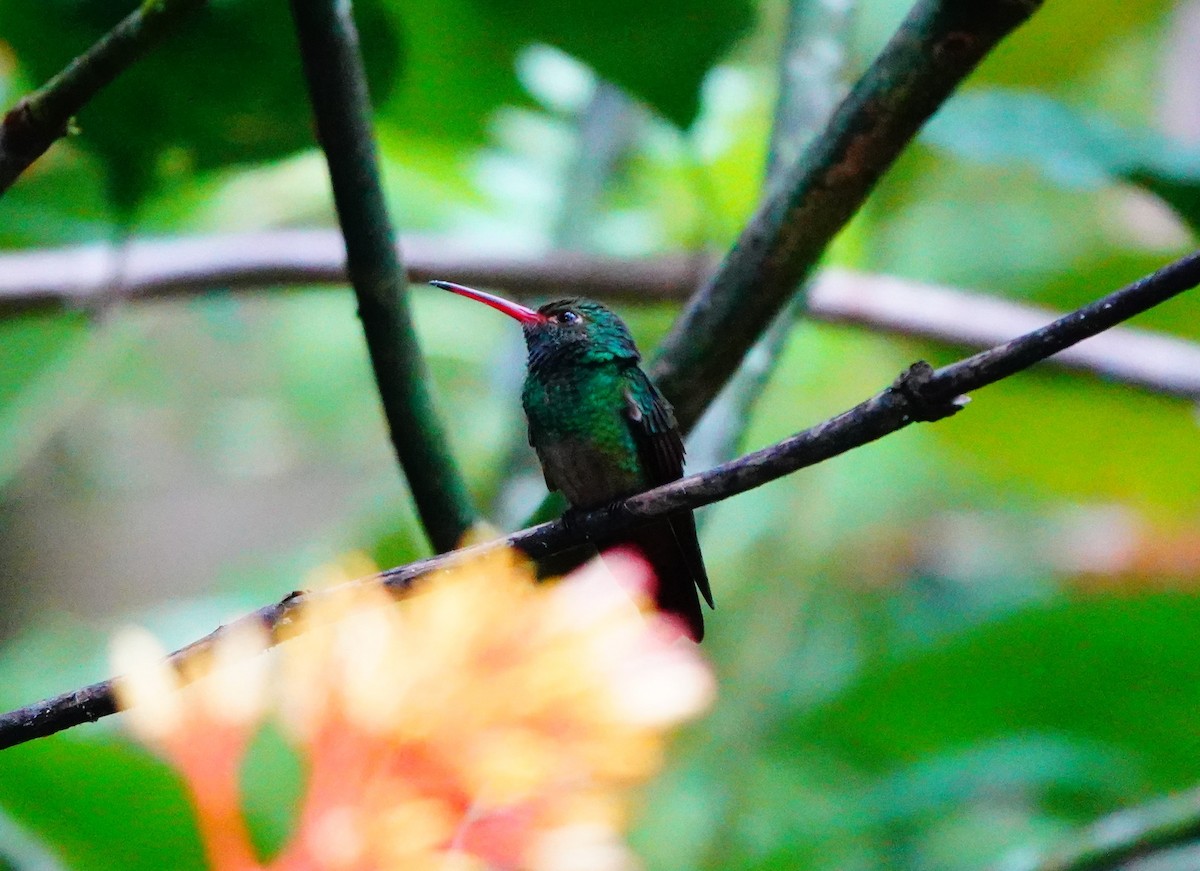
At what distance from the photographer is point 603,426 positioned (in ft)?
5.27

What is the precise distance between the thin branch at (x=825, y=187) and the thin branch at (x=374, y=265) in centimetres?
25

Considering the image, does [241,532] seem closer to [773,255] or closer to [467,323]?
[467,323]

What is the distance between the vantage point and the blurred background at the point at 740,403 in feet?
4.78

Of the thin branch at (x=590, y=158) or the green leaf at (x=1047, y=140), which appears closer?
the green leaf at (x=1047, y=140)

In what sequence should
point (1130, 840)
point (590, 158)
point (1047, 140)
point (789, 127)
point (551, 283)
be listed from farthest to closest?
point (590, 158) → point (551, 283) → point (1047, 140) → point (789, 127) → point (1130, 840)

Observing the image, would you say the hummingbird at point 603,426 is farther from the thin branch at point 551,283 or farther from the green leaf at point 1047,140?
the green leaf at point 1047,140

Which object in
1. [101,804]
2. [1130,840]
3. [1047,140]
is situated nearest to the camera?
[1130,840]

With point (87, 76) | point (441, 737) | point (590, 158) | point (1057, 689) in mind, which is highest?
point (590, 158)

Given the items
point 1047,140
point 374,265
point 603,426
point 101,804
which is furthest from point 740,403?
point 101,804

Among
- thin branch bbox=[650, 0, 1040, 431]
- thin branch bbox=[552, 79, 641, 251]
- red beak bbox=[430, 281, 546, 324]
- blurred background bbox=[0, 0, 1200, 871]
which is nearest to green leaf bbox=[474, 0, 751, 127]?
blurred background bbox=[0, 0, 1200, 871]

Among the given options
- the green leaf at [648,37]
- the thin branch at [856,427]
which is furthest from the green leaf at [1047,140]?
the thin branch at [856,427]

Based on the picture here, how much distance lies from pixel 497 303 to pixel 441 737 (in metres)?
0.90

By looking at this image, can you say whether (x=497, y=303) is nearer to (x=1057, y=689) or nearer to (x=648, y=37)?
(x=648, y=37)

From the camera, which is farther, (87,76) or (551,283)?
(551,283)
